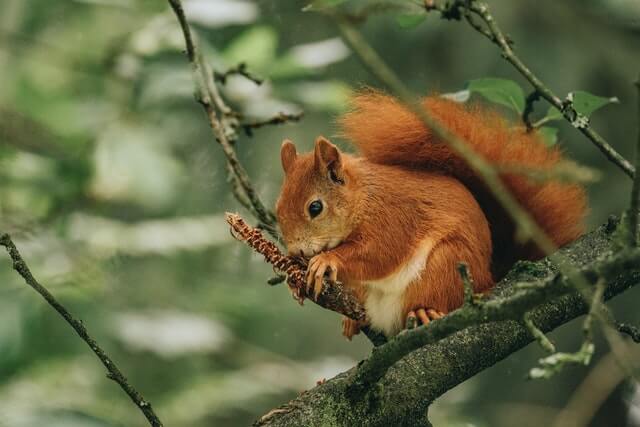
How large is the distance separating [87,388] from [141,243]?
1.87ft

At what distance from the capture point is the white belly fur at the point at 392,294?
2.03 m

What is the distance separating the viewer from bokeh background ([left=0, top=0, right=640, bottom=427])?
2.55 m

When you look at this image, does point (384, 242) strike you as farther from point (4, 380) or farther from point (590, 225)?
point (590, 225)

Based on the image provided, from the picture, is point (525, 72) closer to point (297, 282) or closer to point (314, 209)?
point (297, 282)

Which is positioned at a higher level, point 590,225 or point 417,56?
point 417,56

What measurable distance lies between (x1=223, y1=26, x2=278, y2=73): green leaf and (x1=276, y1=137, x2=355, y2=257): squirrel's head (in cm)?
34

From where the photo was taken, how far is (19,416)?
1.22m

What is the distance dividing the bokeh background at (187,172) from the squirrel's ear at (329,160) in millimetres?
321

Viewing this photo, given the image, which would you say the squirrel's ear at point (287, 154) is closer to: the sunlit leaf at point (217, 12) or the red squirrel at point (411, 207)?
the red squirrel at point (411, 207)

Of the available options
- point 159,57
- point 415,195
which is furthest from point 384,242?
point 159,57

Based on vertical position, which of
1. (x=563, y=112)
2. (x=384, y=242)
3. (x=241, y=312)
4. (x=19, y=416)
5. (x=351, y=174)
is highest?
(x=241, y=312)

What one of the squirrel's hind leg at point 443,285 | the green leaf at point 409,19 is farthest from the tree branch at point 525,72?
the squirrel's hind leg at point 443,285

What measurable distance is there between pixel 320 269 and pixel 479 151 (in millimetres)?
534

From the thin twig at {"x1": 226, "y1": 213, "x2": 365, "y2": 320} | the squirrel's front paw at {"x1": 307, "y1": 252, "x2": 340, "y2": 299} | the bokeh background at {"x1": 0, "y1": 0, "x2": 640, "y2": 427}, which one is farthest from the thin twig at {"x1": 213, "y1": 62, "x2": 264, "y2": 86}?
the thin twig at {"x1": 226, "y1": 213, "x2": 365, "y2": 320}
